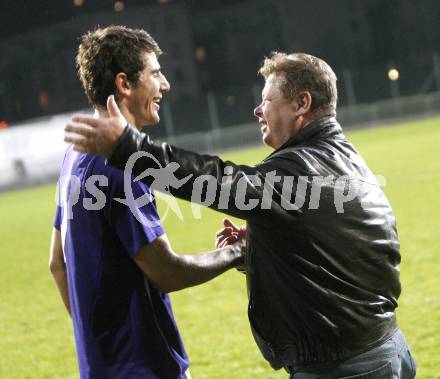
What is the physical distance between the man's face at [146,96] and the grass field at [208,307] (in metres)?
3.09

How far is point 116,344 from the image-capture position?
2.87 m

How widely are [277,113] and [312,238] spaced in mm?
504

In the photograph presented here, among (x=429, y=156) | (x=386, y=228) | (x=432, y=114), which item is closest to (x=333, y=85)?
(x=386, y=228)

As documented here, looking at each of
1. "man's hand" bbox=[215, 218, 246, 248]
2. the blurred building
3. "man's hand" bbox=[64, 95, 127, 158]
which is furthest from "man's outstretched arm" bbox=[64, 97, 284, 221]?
the blurred building

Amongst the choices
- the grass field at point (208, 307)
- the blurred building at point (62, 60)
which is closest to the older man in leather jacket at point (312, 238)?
the grass field at point (208, 307)

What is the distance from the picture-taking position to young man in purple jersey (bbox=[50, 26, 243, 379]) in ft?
9.13

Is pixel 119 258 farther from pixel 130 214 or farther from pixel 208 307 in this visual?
pixel 208 307

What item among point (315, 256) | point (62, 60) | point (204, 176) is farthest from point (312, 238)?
point (62, 60)

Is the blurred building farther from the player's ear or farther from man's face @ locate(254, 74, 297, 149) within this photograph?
man's face @ locate(254, 74, 297, 149)

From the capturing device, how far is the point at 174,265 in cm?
284

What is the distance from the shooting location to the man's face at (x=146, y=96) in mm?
3023

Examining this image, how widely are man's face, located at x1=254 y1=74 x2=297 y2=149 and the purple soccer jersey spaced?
0.51 m

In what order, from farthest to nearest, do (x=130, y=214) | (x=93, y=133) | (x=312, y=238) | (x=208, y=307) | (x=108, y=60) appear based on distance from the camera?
1. (x=208, y=307)
2. (x=108, y=60)
3. (x=130, y=214)
4. (x=312, y=238)
5. (x=93, y=133)

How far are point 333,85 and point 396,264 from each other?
2.30ft
